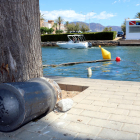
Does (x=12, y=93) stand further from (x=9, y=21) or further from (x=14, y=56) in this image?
(x=9, y=21)

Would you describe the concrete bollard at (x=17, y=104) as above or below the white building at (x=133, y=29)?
below

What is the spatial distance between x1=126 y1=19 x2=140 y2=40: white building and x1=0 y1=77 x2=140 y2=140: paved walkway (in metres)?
40.9

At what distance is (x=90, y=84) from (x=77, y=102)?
1.56 m

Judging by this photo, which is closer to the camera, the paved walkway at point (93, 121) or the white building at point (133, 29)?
the paved walkway at point (93, 121)

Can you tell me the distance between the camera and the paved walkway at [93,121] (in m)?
2.78

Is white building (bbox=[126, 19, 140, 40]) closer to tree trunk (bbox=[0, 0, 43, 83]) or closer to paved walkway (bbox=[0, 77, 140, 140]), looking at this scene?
paved walkway (bbox=[0, 77, 140, 140])

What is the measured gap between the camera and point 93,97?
14.7 ft

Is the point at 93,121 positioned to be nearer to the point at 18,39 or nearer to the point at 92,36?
the point at 18,39

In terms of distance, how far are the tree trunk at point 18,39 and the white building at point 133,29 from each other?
42.4 m

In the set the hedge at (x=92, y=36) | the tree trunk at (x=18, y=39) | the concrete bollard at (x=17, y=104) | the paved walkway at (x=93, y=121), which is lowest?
the paved walkway at (x=93, y=121)

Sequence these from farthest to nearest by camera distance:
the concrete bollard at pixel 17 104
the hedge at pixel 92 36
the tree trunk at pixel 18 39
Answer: the hedge at pixel 92 36, the tree trunk at pixel 18 39, the concrete bollard at pixel 17 104

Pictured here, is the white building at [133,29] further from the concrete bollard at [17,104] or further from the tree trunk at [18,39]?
the concrete bollard at [17,104]

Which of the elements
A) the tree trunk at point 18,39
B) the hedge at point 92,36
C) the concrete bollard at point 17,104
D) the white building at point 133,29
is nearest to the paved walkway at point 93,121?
the concrete bollard at point 17,104

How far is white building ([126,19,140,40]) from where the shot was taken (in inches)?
1682
